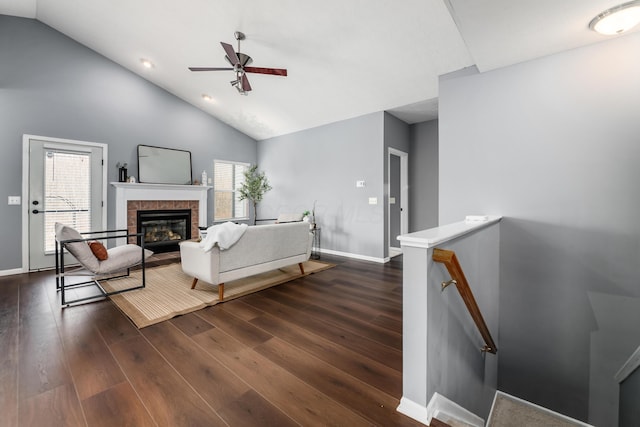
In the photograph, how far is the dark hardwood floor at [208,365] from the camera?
1.45 metres

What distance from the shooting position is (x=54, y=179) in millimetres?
4344

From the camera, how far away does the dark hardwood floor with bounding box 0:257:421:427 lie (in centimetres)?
145

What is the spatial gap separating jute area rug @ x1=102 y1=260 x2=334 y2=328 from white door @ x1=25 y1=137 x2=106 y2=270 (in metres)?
1.59

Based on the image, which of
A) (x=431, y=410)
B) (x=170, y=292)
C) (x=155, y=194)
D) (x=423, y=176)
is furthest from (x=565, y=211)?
(x=155, y=194)

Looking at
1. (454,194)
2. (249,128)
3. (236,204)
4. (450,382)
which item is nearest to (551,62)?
(454,194)

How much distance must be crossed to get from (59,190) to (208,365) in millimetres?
4587

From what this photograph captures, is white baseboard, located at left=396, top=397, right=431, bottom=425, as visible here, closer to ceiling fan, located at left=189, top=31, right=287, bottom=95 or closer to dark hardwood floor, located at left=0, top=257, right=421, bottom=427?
dark hardwood floor, located at left=0, top=257, right=421, bottom=427

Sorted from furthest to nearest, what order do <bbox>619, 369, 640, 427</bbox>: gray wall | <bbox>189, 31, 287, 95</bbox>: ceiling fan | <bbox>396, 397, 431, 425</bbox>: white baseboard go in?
<bbox>189, 31, 287, 95</bbox>: ceiling fan
<bbox>619, 369, 640, 427</bbox>: gray wall
<bbox>396, 397, 431, 425</bbox>: white baseboard

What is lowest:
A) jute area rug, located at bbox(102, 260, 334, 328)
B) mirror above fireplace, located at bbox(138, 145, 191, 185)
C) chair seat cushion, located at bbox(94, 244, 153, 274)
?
jute area rug, located at bbox(102, 260, 334, 328)

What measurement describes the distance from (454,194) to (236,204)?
5.53 meters

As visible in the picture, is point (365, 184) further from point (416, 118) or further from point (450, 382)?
point (450, 382)

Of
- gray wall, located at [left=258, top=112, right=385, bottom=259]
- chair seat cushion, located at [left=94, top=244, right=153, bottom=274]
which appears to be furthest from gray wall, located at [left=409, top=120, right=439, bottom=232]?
chair seat cushion, located at [left=94, top=244, right=153, bottom=274]

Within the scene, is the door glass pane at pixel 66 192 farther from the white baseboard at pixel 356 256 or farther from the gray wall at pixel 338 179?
the white baseboard at pixel 356 256

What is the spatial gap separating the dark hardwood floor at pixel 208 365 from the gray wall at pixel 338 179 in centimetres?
221
